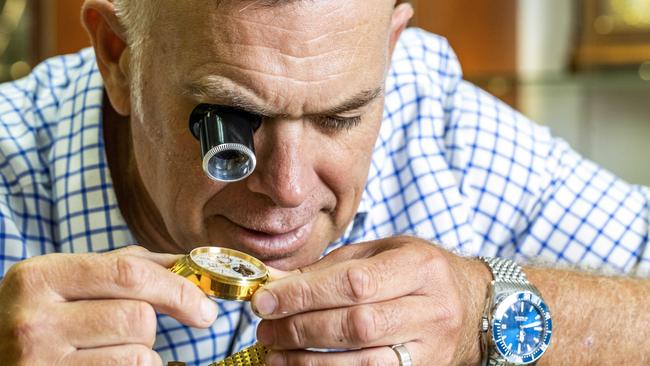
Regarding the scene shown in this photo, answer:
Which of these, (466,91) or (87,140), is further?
(466,91)

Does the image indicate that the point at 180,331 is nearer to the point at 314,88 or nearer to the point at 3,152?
the point at 3,152

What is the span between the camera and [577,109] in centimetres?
502

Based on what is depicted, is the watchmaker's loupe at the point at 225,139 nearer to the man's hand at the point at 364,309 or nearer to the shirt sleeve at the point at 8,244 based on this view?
the man's hand at the point at 364,309

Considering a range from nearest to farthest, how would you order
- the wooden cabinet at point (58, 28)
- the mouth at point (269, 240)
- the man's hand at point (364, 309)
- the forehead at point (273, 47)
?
the man's hand at point (364, 309) → the forehead at point (273, 47) → the mouth at point (269, 240) → the wooden cabinet at point (58, 28)

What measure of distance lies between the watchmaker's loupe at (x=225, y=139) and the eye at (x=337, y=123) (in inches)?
4.8

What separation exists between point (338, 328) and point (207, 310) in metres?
0.21

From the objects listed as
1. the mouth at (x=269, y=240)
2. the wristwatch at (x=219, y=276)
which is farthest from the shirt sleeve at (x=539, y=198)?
the wristwatch at (x=219, y=276)

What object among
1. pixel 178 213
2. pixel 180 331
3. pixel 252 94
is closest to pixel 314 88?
pixel 252 94

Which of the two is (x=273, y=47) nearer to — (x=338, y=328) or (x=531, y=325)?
(x=338, y=328)

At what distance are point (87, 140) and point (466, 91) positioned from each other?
3.51 ft

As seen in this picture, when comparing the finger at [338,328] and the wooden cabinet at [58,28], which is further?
the wooden cabinet at [58,28]

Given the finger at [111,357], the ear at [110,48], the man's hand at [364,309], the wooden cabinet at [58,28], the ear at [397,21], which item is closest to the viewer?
the finger at [111,357]

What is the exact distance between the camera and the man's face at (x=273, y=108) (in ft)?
5.31

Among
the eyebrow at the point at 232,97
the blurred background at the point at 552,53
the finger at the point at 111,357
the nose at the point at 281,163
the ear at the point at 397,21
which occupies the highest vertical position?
the ear at the point at 397,21
